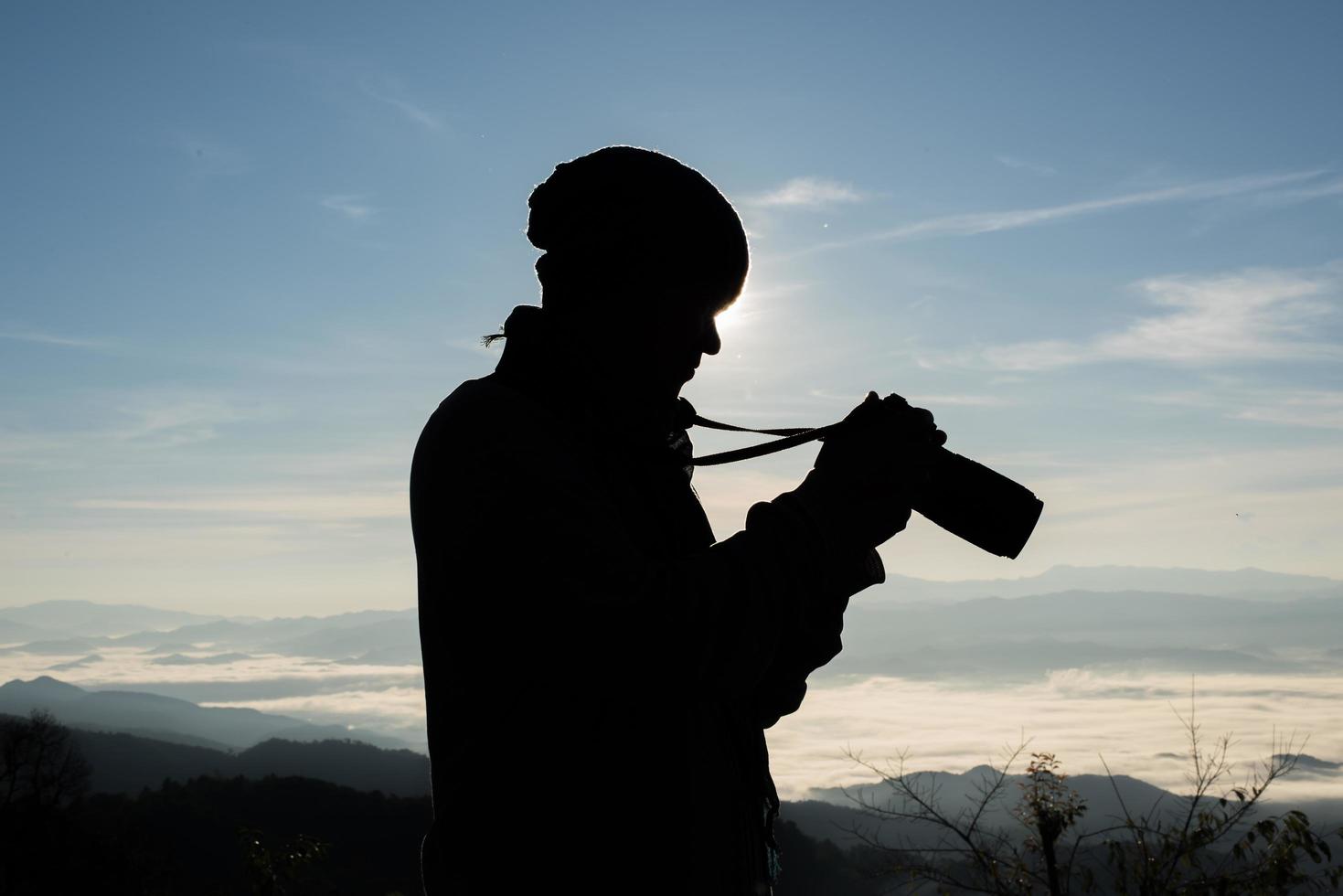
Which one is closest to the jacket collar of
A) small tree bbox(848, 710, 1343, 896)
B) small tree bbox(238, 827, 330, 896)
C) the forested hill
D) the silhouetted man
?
the silhouetted man

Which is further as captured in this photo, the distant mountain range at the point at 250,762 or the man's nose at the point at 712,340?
the distant mountain range at the point at 250,762

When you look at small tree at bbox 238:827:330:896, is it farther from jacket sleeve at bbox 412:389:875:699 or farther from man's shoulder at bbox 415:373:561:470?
jacket sleeve at bbox 412:389:875:699

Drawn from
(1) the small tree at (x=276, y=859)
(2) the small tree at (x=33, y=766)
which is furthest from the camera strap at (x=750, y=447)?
(2) the small tree at (x=33, y=766)

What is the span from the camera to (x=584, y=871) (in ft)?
5.68

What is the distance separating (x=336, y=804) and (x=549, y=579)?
7890 centimetres

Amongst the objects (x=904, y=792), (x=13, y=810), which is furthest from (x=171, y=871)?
(x=904, y=792)

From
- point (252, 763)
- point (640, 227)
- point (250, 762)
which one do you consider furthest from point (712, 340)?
point (250, 762)

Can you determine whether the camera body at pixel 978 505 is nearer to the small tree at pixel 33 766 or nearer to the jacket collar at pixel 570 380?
the jacket collar at pixel 570 380

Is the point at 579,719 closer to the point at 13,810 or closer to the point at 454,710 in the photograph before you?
the point at 454,710

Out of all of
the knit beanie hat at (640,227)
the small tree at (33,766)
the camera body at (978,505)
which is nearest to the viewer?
the knit beanie hat at (640,227)

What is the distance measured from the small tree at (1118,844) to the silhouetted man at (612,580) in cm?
922

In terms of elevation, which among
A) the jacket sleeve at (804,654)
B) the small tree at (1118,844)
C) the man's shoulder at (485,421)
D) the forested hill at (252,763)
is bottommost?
the forested hill at (252,763)

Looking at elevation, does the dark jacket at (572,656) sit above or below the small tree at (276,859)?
above

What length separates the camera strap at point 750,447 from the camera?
2.30 metres
